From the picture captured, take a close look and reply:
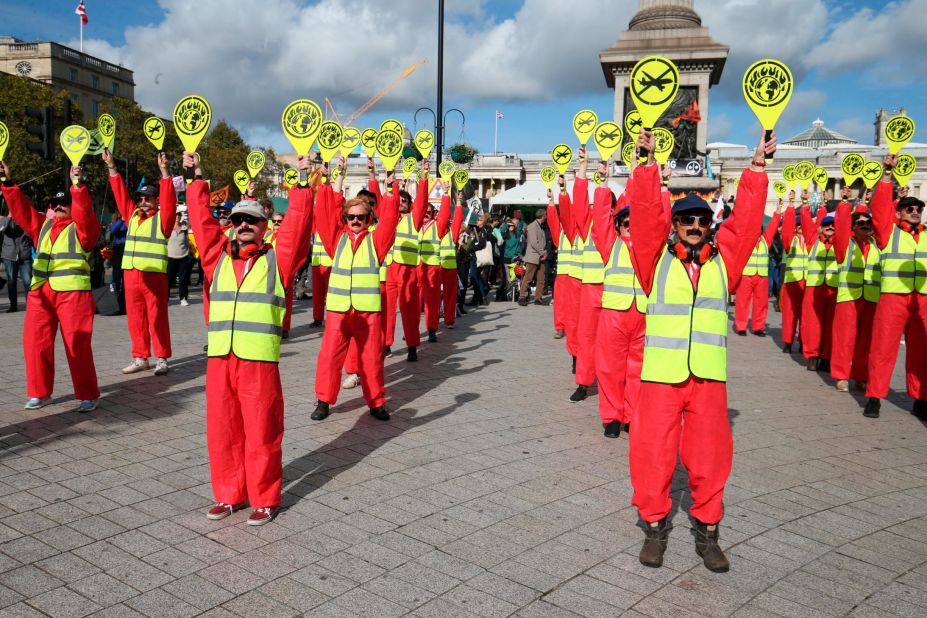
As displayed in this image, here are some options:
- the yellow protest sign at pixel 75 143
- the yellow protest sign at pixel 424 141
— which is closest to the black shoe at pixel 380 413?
the yellow protest sign at pixel 75 143

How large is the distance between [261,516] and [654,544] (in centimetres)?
216

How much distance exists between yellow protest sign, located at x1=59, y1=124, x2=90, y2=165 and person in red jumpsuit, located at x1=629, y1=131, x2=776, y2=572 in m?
5.97

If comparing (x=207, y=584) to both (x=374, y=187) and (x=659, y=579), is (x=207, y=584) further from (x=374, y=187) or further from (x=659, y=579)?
(x=374, y=187)

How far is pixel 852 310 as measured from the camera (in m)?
8.55

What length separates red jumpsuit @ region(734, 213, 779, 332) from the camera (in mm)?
13047

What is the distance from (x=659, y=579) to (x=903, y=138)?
6491 mm

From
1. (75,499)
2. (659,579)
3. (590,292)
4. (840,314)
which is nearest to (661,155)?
(590,292)

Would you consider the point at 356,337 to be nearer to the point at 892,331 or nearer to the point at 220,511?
the point at 220,511

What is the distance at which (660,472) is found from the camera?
395 cm

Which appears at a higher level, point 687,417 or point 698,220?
point 698,220

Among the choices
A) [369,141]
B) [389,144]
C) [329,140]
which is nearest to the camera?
[329,140]

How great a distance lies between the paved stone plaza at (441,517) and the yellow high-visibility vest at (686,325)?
3.32 ft

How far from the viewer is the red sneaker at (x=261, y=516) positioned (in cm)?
437

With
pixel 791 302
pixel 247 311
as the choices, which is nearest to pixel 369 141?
pixel 247 311
